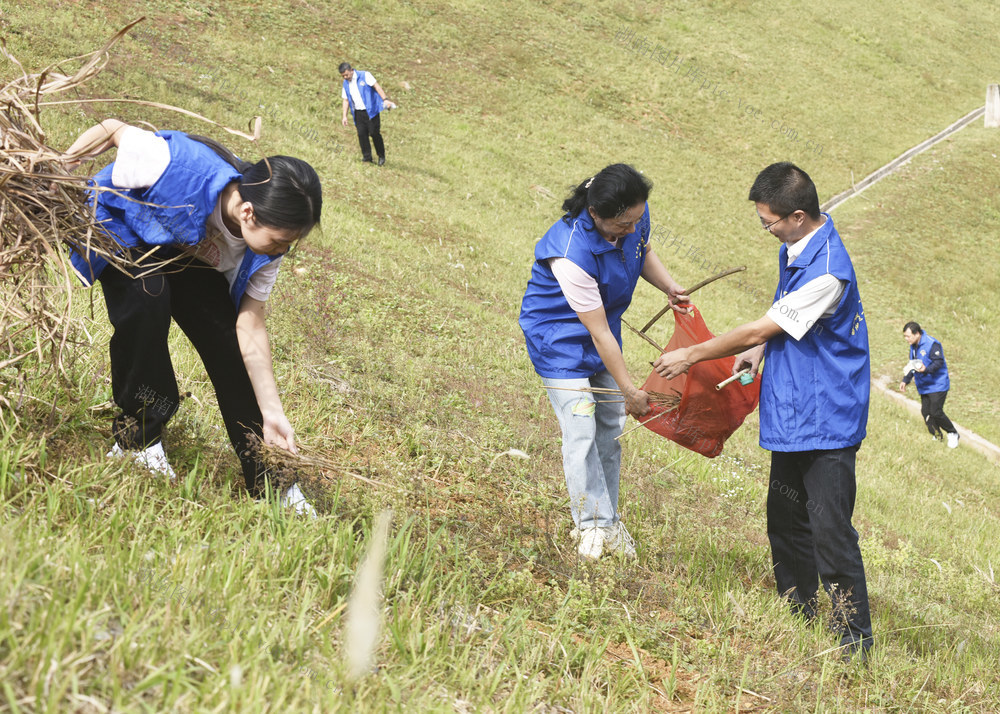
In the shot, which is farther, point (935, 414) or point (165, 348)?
point (935, 414)

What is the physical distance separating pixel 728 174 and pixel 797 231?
705 inches

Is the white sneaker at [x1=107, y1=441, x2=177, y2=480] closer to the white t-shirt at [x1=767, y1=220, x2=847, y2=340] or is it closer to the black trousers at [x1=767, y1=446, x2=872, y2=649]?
the white t-shirt at [x1=767, y1=220, x2=847, y2=340]

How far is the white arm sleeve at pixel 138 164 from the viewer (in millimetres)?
2756

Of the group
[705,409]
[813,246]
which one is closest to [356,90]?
[705,409]

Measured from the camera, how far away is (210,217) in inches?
113

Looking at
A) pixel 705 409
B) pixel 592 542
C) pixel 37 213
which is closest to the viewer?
pixel 37 213

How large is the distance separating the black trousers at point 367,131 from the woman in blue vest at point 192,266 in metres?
11.3

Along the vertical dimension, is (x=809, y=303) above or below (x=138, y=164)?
below

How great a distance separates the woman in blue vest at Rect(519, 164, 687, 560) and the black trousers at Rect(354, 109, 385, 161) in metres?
10.7

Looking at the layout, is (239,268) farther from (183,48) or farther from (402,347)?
(183,48)

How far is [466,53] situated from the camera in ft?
70.7

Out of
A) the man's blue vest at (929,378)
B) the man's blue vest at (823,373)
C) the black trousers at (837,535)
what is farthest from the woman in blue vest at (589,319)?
the man's blue vest at (929,378)

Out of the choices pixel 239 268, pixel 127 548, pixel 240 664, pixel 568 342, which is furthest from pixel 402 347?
pixel 240 664

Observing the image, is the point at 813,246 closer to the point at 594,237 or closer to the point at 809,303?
the point at 809,303
